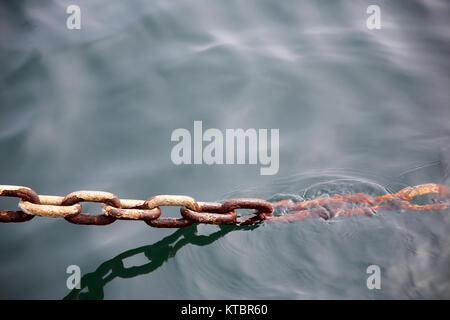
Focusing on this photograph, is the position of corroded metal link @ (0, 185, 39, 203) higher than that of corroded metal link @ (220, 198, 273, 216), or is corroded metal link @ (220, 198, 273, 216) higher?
corroded metal link @ (0, 185, 39, 203)

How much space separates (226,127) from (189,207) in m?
1.36

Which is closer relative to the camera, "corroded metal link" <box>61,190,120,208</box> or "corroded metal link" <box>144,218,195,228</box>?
"corroded metal link" <box>61,190,120,208</box>

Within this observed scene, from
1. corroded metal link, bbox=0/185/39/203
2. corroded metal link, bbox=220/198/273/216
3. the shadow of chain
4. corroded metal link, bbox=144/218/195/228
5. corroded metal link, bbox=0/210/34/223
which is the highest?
corroded metal link, bbox=0/185/39/203

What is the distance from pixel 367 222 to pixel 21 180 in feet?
8.97

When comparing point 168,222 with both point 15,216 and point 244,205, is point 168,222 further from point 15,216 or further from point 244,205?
point 15,216

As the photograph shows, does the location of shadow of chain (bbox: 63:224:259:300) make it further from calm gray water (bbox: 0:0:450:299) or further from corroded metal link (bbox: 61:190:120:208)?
corroded metal link (bbox: 61:190:120:208)

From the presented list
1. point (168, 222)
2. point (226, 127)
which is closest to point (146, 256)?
point (168, 222)

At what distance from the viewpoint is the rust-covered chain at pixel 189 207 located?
8.54ft

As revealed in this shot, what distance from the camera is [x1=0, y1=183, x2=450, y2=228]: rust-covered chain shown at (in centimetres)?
260

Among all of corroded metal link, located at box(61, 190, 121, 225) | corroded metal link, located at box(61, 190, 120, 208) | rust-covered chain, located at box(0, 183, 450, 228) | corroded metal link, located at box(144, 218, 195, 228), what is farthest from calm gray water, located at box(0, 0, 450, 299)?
corroded metal link, located at box(61, 190, 120, 208)

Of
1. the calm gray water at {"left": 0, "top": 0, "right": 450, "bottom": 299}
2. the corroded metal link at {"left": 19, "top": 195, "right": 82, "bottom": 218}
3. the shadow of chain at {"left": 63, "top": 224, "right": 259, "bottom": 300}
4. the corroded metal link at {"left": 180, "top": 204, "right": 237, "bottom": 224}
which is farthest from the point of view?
the calm gray water at {"left": 0, "top": 0, "right": 450, "bottom": 299}

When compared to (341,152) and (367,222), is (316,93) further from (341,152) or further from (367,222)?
(367,222)

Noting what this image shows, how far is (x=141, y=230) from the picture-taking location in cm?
323

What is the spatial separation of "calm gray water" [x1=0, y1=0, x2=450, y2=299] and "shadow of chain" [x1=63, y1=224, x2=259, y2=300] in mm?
13
